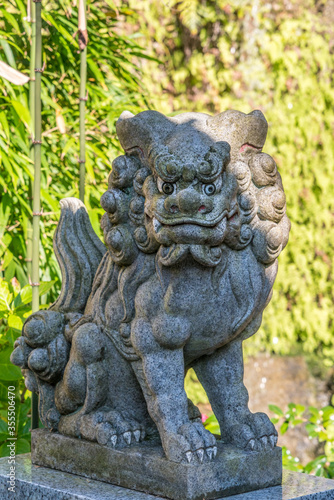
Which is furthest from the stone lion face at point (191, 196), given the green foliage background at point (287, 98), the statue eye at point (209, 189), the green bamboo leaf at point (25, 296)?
the green foliage background at point (287, 98)

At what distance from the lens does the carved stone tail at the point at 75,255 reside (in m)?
2.21

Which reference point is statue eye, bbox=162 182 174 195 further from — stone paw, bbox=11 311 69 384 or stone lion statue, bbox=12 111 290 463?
stone paw, bbox=11 311 69 384

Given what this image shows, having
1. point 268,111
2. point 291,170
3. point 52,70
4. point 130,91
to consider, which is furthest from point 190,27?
point 52,70

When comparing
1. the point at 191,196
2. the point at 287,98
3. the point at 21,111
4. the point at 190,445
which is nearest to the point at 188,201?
the point at 191,196

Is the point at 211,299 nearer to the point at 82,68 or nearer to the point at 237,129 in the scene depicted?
the point at 237,129

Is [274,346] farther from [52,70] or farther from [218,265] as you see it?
[218,265]

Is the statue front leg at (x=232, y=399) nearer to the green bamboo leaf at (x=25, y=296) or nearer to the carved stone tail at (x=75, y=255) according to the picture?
the carved stone tail at (x=75, y=255)

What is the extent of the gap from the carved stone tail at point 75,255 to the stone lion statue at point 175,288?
132mm

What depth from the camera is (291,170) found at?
5234mm

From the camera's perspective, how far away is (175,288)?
1.82 metres

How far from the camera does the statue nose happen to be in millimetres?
1728

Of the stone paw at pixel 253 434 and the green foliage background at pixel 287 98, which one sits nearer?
the stone paw at pixel 253 434

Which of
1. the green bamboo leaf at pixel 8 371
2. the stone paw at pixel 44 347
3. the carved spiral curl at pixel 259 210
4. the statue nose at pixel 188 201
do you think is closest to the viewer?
the statue nose at pixel 188 201

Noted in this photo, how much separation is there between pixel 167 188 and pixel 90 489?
834 mm
